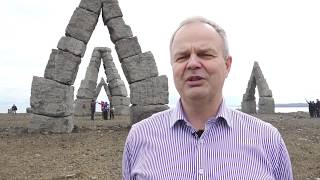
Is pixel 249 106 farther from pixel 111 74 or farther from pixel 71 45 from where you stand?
pixel 71 45

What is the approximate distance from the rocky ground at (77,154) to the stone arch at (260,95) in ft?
51.0

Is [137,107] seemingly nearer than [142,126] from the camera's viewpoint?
No

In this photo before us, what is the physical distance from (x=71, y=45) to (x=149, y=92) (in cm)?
319

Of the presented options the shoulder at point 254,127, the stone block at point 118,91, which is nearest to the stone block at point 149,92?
the shoulder at point 254,127

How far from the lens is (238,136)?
2787 millimetres

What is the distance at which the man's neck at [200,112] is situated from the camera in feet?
9.31

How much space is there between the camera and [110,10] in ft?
54.4

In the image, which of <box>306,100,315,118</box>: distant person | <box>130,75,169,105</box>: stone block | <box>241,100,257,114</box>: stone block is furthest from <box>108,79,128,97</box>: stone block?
<box>130,75,169,105</box>: stone block

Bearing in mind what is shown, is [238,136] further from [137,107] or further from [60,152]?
[137,107]

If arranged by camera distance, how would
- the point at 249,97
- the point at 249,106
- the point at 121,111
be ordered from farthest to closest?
the point at 249,97 → the point at 249,106 → the point at 121,111

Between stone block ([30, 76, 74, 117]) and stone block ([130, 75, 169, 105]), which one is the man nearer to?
stone block ([30, 76, 74, 117])

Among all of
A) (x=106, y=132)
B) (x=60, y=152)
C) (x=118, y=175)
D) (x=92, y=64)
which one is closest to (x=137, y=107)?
(x=106, y=132)

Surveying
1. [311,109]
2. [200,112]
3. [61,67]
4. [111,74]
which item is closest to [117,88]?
[111,74]

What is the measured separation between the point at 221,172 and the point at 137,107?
13.4 meters
